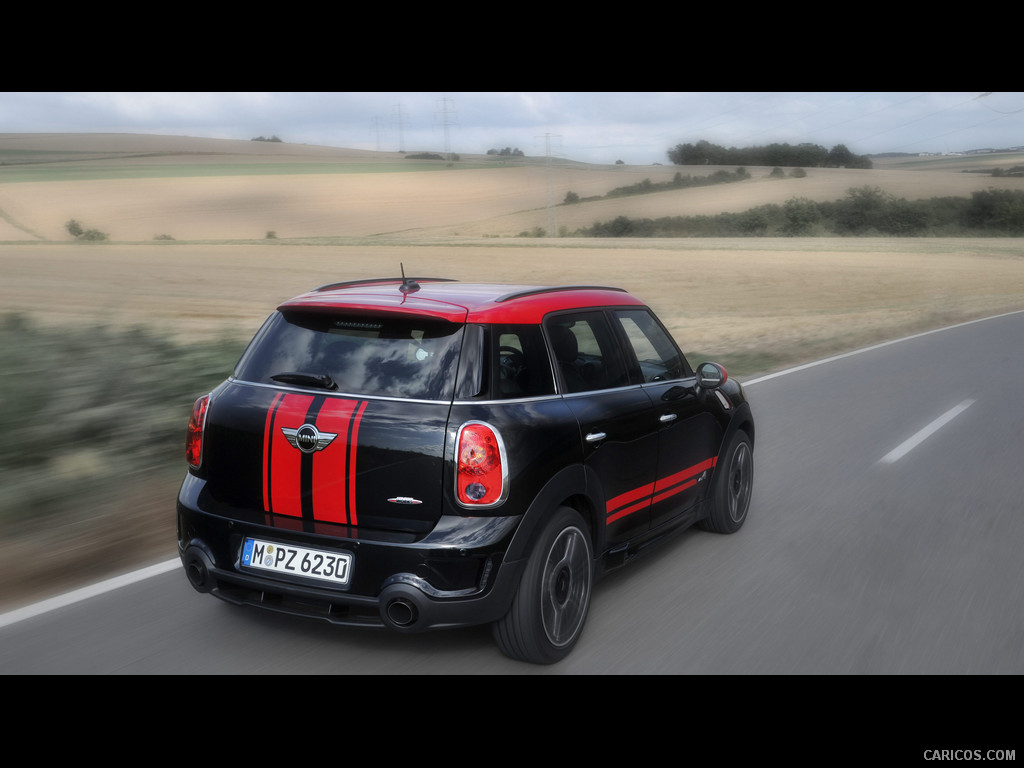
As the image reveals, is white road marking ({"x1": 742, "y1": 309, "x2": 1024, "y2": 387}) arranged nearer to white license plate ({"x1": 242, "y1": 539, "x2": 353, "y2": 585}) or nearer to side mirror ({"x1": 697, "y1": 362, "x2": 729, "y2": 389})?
side mirror ({"x1": 697, "y1": 362, "x2": 729, "y2": 389})

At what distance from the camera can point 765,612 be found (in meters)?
4.84

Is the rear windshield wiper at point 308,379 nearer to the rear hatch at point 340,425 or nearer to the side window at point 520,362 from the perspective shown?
the rear hatch at point 340,425

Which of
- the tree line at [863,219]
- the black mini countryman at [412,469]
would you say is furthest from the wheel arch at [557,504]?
the tree line at [863,219]

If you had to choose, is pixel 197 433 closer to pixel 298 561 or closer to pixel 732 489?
pixel 298 561

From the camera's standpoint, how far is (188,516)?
13.9 ft

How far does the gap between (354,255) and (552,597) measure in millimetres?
41010

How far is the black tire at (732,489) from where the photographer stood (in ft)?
19.8

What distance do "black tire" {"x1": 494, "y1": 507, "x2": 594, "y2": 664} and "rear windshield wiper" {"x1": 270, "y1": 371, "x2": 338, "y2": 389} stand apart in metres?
1.02

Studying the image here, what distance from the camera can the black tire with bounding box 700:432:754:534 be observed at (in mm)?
6050

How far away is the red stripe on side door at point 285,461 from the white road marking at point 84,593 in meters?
1.45

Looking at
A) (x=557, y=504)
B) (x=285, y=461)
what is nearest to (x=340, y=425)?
(x=285, y=461)

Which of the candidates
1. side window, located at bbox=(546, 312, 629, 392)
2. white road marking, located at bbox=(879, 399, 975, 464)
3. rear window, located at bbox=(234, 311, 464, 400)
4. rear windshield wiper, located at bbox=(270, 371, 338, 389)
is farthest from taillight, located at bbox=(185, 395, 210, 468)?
white road marking, located at bbox=(879, 399, 975, 464)

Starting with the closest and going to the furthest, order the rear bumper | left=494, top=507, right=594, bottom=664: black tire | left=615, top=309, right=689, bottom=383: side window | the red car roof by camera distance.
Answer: the rear bumper, left=494, top=507, right=594, bottom=664: black tire, the red car roof, left=615, top=309, right=689, bottom=383: side window

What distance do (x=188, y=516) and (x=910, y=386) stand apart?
1043cm
